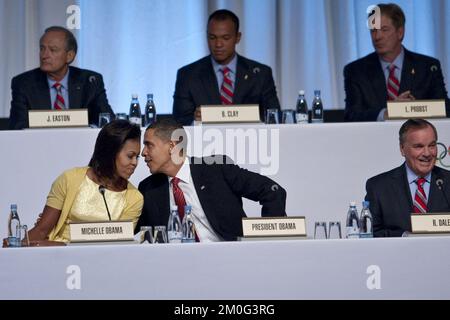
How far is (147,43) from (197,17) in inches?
13.5

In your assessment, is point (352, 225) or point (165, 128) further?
point (165, 128)

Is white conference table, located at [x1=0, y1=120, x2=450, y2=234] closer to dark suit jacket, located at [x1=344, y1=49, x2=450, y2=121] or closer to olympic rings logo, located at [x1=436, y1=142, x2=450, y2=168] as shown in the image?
olympic rings logo, located at [x1=436, y1=142, x2=450, y2=168]

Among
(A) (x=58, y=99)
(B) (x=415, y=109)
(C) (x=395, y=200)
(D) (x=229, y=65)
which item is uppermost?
(D) (x=229, y=65)

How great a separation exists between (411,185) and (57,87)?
198cm

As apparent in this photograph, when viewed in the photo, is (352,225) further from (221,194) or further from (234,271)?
(221,194)

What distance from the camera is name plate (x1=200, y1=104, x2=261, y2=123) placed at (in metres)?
5.33

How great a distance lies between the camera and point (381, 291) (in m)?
3.96

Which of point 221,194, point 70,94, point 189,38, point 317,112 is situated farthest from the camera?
point 189,38

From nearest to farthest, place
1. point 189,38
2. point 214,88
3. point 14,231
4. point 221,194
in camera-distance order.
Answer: point 14,231 < point 221,194 < point 214,88 < point 189,38

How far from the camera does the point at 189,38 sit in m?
7.04

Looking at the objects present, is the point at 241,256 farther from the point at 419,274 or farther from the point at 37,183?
the point at 37,183

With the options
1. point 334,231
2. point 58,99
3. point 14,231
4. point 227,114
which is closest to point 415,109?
point 227,114

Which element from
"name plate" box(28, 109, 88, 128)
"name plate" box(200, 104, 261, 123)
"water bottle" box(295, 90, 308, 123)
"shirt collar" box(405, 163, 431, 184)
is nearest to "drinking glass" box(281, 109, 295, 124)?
"water bottle" box(295, 90, 308, 123)
